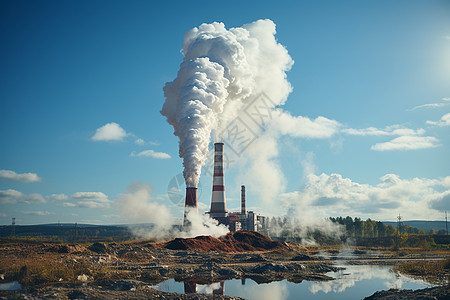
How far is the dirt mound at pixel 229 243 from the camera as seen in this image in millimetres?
41344

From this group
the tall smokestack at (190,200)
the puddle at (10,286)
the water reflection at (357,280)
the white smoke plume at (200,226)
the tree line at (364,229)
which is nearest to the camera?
the puddle at (10,286)

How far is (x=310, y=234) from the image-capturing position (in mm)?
93750

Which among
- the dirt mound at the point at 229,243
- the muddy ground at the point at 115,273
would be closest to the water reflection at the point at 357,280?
the muddy ground at the point at 115,273

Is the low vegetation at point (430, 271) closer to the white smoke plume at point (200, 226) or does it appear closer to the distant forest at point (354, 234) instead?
the white smoke plume at point (200, 226)

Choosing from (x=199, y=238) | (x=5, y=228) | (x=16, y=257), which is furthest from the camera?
(x=5, y=228)

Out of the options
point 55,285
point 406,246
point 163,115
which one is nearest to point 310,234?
point 406,246

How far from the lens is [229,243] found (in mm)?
49375

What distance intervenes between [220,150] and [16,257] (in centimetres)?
3628

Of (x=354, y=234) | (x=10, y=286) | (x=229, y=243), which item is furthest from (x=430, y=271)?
(x=354, y=234)

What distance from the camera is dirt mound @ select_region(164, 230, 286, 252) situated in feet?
136

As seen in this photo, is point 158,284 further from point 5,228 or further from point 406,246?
point 5,228

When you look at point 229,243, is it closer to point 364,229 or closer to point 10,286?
point 10,286

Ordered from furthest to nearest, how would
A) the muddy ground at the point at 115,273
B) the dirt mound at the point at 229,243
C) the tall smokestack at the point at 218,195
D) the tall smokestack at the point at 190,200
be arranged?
the tall smokestack at the point at 218,195 < the tall smokestack at the point at 190,200 < the dirt mound at the point at 229,243 < the muddy ground at the point at 115,273

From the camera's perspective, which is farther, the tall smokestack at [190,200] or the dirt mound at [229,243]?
the tall smokestack at [190,200]
